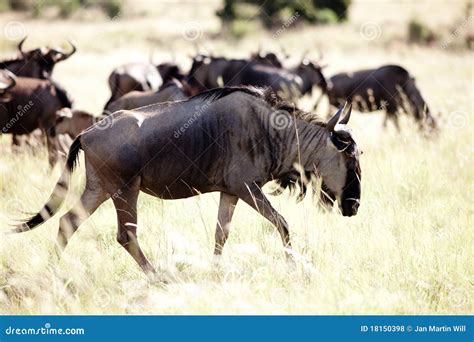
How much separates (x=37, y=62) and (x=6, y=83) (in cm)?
171

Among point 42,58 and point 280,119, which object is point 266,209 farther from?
point 42,58

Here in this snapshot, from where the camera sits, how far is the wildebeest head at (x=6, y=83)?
8.85 metres

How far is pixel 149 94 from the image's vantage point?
9156mm

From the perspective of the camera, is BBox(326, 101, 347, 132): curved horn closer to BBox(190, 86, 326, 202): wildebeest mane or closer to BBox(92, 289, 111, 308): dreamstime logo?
BBox(190, 86, 326, 202): wildebeest mane

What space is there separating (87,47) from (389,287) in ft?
102

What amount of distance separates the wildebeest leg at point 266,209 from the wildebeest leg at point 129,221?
2.67ft

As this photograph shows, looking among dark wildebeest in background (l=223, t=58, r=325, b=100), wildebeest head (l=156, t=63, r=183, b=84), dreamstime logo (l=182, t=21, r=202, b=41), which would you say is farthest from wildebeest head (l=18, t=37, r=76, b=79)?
dreamstime logo (l=182, t=21, r=202, b=41)

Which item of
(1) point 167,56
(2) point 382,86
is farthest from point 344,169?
(1) point 167,56

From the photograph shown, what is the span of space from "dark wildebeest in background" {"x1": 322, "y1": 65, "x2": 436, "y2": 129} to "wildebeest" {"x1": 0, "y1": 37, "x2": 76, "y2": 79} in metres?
4.93

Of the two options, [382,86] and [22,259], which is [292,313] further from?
[382,86]

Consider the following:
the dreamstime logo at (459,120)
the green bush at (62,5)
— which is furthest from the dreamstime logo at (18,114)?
the green bush at (62,5)

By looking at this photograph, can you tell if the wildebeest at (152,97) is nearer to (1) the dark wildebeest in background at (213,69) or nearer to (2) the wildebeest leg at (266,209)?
(2) the wildebeest leg at (266,209)

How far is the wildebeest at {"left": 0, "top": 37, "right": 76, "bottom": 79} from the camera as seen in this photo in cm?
1083

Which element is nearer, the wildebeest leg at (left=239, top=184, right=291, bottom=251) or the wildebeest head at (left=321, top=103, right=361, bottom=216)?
the wildebeest leg at (left=239, top=184, right=291, bottom=251)
